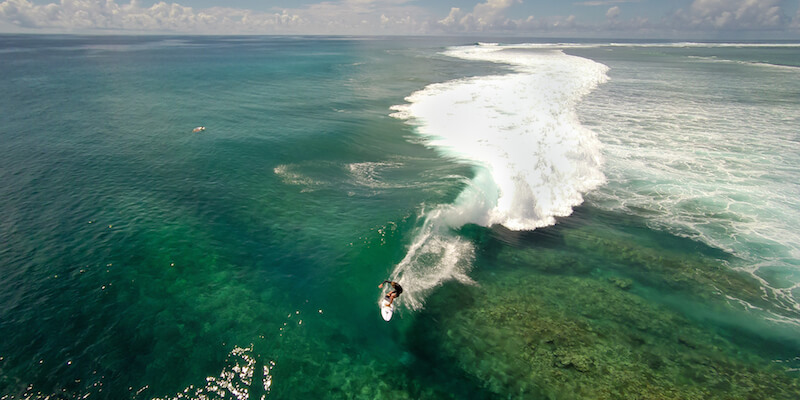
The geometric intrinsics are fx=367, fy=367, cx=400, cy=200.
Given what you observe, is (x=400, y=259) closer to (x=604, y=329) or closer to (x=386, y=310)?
(x=386, y=310)

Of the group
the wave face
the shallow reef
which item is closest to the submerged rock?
the shallow reef

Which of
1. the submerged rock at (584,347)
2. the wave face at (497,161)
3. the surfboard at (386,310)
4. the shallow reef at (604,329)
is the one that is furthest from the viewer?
the wave face at (497,161)

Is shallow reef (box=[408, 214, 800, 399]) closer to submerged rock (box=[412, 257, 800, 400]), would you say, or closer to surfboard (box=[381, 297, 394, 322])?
submerged rock (box=[412, 257, 800, 400])

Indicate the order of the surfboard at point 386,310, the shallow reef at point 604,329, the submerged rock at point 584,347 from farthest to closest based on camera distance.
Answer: the surfboard at point 386,310
the shallow reef at point 604,329
the submerged rock at point 584,347

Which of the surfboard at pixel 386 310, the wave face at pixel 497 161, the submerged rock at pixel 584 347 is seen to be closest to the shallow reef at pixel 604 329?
the submerged rock at pixel 584 347

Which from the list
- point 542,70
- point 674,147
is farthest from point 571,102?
point 542,70

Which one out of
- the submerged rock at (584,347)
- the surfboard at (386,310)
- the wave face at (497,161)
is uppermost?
the wave face at (497,161)

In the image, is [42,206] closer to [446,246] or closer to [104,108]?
[446,246]

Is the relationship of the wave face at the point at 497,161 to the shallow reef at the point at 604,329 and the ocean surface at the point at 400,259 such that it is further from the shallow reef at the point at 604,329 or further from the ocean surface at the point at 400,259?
the shallow reef at the point at 604,329
